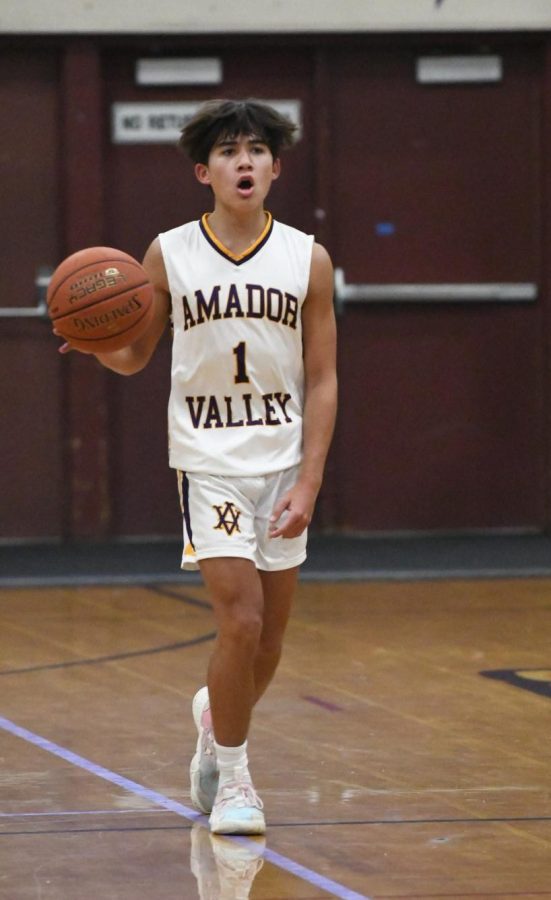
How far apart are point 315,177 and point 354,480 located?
1648 millimetres

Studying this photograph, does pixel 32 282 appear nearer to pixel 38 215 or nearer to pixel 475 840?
pixel 38 215

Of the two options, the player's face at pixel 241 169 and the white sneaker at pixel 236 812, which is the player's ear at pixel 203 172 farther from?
the white sneaker at pixel 236 812

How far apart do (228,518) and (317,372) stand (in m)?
0.46

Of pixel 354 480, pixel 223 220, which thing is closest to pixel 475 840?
pixel 223 220

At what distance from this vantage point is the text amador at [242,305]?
435 centimetres

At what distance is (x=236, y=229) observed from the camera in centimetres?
444

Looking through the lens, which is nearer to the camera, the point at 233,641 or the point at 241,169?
the point at 233,641

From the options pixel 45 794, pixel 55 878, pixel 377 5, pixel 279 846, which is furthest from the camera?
pixel 377 5

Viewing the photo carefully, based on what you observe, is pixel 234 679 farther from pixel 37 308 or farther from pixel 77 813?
pixel 37 308

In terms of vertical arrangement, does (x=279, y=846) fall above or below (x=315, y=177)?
below

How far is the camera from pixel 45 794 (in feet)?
15.3

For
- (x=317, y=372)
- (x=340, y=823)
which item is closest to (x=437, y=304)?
(x=317, y=372)

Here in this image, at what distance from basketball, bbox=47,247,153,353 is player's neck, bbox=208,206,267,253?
9.7 inches

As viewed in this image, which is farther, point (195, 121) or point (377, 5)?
point (377, 5)
